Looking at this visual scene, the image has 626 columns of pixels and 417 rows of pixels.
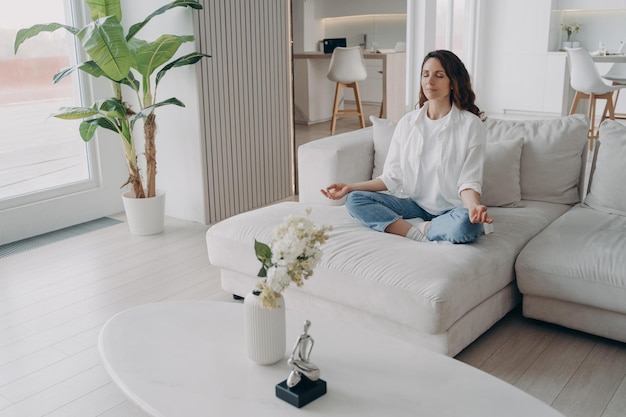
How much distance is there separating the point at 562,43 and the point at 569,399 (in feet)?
24.2

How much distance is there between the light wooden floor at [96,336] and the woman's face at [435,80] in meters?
0.97

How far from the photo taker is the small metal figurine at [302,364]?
1499 mm

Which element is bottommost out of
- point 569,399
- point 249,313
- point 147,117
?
point 569,399

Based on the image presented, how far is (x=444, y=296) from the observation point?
6.93 ft

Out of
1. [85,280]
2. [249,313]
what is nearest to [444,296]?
[249,313]

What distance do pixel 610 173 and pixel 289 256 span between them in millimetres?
1922

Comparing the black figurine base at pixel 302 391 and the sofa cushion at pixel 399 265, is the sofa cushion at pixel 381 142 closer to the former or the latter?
the sofa cushion at pixel 399 265

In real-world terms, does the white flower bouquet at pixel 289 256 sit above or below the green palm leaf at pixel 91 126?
below

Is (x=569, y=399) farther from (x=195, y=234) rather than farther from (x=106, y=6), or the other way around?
(x=106, y=6)

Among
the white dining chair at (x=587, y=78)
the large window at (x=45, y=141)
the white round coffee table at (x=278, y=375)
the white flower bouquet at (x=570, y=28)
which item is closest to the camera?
the white round coffee table at (x=278, y=375)

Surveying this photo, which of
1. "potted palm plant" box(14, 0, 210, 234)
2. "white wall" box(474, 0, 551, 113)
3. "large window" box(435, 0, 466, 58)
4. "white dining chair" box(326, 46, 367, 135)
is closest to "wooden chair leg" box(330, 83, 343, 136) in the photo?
"white dining chair" box(326, 46, 367, 135)

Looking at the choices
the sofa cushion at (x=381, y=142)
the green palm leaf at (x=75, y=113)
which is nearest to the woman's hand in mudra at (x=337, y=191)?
the sofa cushion at (x=381, y=142)

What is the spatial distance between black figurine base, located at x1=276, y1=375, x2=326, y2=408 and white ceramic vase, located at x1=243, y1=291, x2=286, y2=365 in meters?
0.12

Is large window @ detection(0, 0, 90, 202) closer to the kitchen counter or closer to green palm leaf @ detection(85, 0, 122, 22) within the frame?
green palm leaf @ detection(85, 0, 122, 22)
